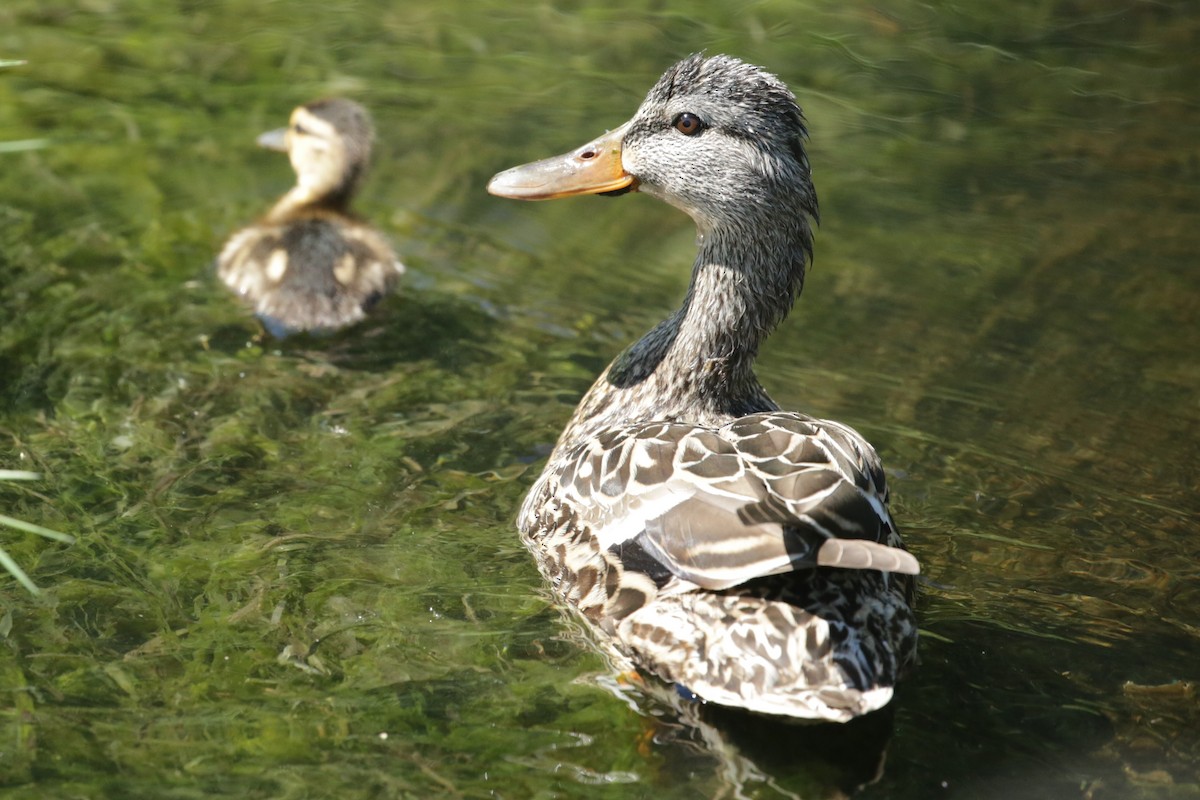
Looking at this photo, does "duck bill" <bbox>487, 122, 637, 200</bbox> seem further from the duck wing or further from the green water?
the green water

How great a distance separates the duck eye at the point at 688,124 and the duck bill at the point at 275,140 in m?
2.49

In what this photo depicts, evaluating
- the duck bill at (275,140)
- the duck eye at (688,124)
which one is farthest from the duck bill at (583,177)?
the duck bill at (275,140)

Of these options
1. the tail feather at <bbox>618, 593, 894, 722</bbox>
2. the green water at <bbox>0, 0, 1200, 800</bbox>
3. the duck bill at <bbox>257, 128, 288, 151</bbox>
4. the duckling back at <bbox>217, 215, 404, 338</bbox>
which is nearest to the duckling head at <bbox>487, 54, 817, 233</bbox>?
the green water at <bbox>0, 0, 1200, 800</bbox>

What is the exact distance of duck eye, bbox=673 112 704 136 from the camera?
13.2 feet

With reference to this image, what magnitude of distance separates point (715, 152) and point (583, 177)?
1.37 feet

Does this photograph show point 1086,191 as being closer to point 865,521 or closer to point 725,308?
point 725,308

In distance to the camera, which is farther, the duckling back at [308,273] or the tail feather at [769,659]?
the duckling back at [308,273]

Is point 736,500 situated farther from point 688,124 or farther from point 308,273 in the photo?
point 308,273

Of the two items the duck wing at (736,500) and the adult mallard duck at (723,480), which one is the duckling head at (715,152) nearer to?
the adult mallard duck at (723,480)

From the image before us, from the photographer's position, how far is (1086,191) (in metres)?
6.31

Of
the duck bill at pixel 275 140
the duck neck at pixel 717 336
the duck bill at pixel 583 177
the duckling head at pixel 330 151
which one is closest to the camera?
the duck neck at pixel 717 336

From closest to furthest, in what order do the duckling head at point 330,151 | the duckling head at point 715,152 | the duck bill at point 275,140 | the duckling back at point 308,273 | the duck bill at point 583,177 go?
the duckling head at point 715,152
the duck bill at point 583,177
the duckling back at point 308,273
the duckling head at point 330,151
the duck bill at point 275,140

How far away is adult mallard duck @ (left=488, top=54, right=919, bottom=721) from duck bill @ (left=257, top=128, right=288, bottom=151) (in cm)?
206

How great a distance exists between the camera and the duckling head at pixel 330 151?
5.69 m
